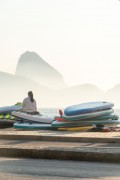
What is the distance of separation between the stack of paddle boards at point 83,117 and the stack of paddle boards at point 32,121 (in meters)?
0.61

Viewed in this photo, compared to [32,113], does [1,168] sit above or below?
below

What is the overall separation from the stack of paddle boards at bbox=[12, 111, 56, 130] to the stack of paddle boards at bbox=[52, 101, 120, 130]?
613 mm

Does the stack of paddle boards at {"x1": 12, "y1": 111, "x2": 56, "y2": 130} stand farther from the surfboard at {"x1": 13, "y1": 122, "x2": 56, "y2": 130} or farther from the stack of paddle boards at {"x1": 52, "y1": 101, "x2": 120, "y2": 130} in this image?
the stack of paddle boards at {"x1": 52, "y1": 101, "x2": 120, "y2": 130}

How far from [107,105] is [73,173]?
10692 mm

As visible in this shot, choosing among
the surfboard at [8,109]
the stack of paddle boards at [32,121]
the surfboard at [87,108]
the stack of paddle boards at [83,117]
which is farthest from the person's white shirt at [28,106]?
the surfboard at [87,108]

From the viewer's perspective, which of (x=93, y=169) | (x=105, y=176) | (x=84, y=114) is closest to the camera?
(x=105, y=176)

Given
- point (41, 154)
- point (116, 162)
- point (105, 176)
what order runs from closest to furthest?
point (105, 176), point (116, 162), point (41, 154)

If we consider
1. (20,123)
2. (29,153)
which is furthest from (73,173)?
(20,123)

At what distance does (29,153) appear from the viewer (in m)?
10.3

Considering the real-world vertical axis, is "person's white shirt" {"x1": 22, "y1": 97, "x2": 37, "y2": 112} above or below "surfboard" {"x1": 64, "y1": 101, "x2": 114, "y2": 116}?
above

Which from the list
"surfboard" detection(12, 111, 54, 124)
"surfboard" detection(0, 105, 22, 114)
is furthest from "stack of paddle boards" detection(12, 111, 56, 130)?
"surfboard" detection(0, 105, 22, 114)

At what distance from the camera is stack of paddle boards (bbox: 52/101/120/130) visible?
17766 millimetres

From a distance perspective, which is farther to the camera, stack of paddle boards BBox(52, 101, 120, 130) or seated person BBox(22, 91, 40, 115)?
seated person BBox(22, 91, 40, 115)

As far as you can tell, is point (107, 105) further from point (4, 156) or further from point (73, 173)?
point (73, 173)
